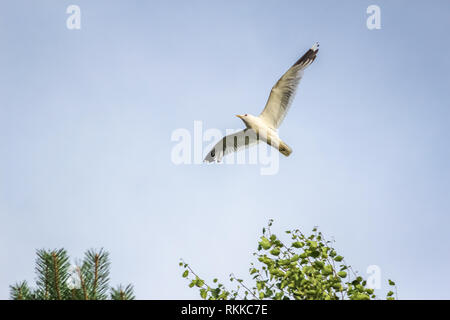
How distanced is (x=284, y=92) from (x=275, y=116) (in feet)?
2.38

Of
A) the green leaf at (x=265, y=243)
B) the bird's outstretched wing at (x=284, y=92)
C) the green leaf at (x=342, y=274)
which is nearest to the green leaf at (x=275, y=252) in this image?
the green leaf at (x=265, y=243)

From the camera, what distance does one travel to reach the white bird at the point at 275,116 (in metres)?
11.5

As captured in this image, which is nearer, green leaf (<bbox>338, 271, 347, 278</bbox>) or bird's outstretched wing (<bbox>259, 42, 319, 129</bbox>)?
green leaf (<bbox>338, 271, 347, 278</bbox>)

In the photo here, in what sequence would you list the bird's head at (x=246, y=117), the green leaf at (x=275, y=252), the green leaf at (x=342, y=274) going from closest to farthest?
the green leaf at (x=342, y=274), the green leaf at (x=275, y=252), the bird's head at (x=246, y=117)

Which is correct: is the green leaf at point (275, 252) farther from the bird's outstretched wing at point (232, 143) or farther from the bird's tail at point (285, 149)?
the bird's outstretched wing at point (232, 143)

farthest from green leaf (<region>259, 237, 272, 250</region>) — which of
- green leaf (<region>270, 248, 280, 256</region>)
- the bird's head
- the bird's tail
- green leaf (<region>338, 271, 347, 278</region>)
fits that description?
the bird's head

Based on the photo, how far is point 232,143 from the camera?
1293 centimetres

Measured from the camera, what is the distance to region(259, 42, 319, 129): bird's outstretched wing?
1149cm

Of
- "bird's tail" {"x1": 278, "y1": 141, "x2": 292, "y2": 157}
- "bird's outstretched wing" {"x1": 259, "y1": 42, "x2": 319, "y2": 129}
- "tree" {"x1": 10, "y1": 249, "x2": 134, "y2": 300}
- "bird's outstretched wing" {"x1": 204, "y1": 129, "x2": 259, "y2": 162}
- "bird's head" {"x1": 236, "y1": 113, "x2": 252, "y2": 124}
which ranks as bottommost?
"tree" {"x1": 10, "y1": 249, "x2": 134, "y2": 300}

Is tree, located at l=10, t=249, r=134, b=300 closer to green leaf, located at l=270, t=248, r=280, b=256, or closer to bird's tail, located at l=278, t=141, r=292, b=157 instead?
green leaf, located at l=270, t=248, r=280, b=256

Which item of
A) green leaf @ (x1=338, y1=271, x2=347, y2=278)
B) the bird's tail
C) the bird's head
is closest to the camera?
green leaf @ (x1=338, y1=271, x2=347, y2=278)
